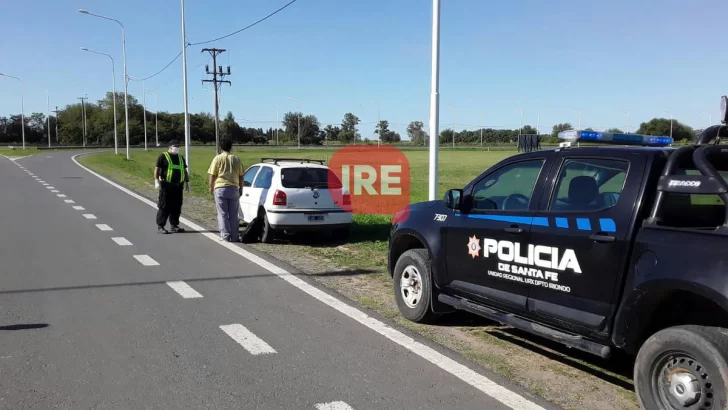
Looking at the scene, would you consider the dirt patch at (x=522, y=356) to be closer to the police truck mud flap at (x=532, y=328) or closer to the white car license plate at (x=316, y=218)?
the police truck mud flap at (x=532, y=328)

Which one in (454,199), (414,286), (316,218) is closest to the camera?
(454,199)

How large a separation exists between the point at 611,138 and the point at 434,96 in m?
4.87

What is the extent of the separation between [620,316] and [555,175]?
1.25 metres

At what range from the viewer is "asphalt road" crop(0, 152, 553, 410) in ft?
13.8

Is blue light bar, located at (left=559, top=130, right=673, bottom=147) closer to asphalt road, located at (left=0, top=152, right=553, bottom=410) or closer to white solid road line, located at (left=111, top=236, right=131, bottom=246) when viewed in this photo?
asphalt road, located at (left=0, top=152, right=553, bottom=410)


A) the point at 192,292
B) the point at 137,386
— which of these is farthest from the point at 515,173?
the point at 192,292

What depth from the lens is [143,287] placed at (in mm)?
7316

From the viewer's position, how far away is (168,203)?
461 inches

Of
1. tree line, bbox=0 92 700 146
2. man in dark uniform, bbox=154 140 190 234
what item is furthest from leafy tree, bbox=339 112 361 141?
man in dark uniform, bbox=154 140 190 234

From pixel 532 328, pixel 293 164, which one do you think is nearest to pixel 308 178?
pixel 293 164

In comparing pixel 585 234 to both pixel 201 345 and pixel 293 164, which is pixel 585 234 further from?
pixel 293 164

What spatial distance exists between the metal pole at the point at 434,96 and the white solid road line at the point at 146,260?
438 centimetres

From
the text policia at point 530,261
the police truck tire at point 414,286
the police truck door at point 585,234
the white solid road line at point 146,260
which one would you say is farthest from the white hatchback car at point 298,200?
the police truck door at point 585,234

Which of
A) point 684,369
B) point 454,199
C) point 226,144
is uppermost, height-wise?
point 226,144
